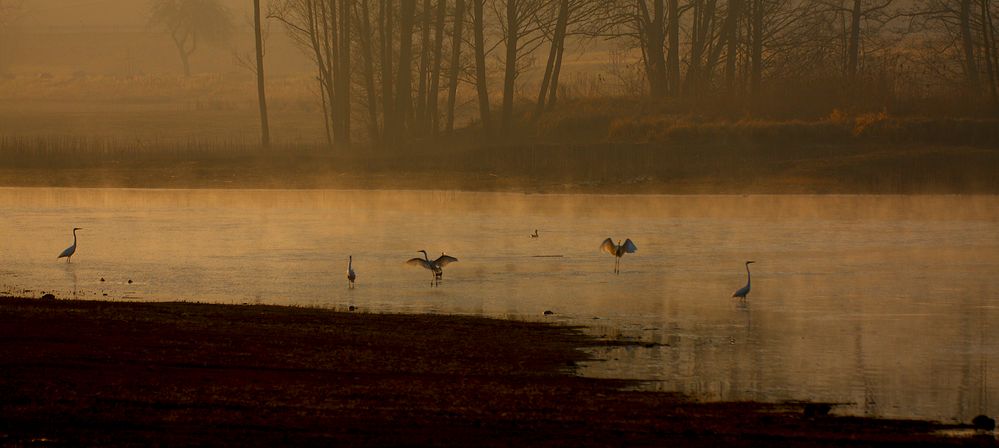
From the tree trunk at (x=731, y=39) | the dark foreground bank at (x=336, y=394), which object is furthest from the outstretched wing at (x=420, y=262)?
the tree trunk at (x=731, y=39)

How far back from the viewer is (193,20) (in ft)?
503

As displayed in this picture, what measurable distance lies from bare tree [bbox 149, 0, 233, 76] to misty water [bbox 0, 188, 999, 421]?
11714 centimetres

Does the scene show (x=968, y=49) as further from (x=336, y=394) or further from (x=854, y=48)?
(x=336, y=394)

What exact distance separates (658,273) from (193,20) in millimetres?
137421

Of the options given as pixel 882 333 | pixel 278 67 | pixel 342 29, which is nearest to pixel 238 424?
pixel 882 333

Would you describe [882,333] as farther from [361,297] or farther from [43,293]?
[43,293]

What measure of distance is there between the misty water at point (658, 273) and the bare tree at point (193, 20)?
4612 inches

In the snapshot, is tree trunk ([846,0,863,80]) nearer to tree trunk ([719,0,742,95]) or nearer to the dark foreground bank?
tree trunk ([719,0,742,95])

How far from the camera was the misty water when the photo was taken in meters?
13.9

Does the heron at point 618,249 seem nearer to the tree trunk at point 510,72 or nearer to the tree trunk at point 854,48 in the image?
the tree trunk at point 510,72

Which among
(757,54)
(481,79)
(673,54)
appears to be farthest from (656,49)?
(481,79)

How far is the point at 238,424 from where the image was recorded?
10.5m

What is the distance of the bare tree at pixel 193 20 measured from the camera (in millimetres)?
152625

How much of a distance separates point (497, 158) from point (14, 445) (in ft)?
119
